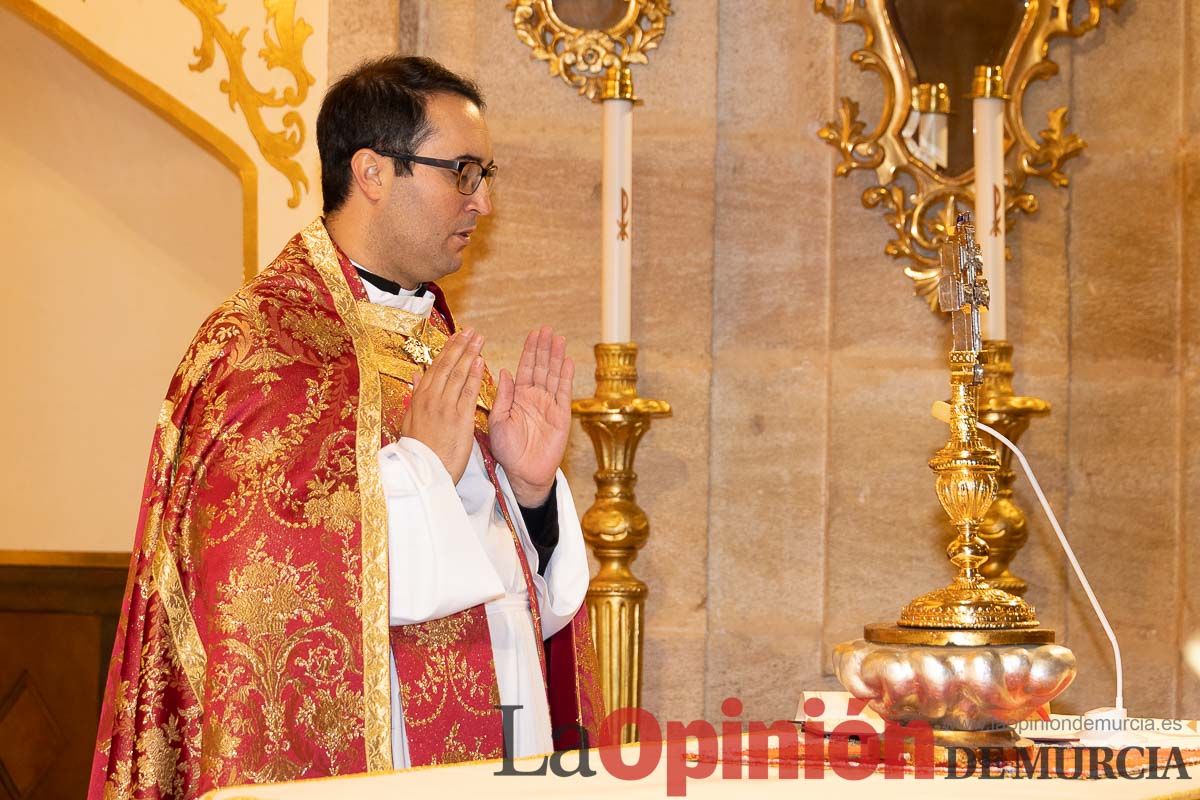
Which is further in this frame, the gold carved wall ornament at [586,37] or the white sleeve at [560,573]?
the gold carved wall ornament at [586,37]

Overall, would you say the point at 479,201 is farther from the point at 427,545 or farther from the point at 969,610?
the point at 969,610

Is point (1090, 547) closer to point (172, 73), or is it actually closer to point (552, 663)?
point (552, 663)

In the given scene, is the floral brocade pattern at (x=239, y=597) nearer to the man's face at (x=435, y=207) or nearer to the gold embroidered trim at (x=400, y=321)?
the gold embroidered trim at (x=400, y=321)

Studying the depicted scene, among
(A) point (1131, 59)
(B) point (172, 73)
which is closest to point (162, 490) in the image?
(B) point (172, 73)

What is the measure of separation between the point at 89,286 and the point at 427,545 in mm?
2809

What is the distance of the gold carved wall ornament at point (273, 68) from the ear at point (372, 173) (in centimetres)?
139

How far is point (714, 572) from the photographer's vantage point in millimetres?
4605

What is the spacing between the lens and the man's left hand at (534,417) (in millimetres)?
3061

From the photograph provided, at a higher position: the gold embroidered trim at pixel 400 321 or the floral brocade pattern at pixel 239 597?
the gold embroidered trim at pixel 400 321

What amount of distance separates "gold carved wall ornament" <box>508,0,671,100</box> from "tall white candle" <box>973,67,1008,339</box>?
0.93 meters

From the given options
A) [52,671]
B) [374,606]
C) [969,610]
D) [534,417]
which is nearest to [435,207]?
[534,417]

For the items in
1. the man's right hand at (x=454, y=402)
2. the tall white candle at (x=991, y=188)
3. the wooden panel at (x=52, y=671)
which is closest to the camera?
the man's right hand at (x=454, y=402)

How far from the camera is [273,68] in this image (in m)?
4.47

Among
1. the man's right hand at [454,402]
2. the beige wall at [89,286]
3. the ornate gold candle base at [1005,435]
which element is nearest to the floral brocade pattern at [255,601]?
the man's right hand at [454,402]
